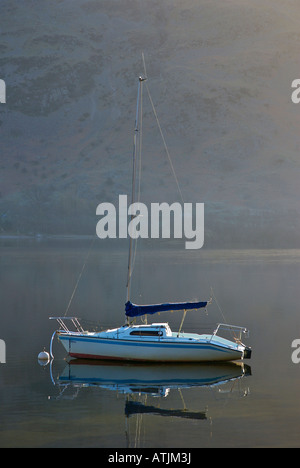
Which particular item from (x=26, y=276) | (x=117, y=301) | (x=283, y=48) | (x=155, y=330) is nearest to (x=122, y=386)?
(x=155, y=330)

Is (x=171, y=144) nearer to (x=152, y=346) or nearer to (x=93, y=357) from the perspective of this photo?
(x=93, y=357)

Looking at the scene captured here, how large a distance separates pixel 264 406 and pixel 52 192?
131m

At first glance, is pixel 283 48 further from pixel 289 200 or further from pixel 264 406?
pixel 264 406

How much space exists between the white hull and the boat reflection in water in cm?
31

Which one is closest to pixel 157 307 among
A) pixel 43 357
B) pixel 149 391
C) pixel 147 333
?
pixel 147 333

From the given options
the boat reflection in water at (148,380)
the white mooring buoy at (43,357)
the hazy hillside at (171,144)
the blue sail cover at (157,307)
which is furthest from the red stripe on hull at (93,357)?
the hazy hillside at (171,144)

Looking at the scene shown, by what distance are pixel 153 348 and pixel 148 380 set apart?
78.9 inches

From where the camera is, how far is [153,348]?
92.9 ft

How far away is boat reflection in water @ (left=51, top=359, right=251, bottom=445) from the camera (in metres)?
23.1

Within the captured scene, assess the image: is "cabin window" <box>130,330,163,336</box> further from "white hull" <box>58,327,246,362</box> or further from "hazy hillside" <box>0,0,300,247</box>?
"hazy hillside" <box>0,0,300,247</box>

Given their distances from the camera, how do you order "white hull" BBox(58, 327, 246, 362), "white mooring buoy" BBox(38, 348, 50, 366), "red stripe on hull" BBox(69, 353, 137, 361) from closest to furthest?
"white hull" BBox(58, 327, 246, 362) < "red stripe on hull" BBox(69, 353, 137, 361) < "white mooring buoy" BBox(38, 348, 50, 366)

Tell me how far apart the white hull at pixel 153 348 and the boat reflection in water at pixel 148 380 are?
313mm

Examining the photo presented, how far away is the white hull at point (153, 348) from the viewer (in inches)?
1112

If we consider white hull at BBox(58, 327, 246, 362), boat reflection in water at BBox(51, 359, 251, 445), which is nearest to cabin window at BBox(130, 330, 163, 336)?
white hull at BBox(58, 327, 246, 362)
